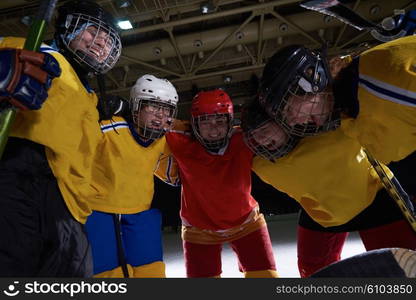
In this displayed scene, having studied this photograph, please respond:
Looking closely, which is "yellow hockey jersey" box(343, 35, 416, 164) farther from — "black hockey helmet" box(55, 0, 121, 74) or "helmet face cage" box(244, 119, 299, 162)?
"black hockey helmet" box(55, 0, 121, 74)

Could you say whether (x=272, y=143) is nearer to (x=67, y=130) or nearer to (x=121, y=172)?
(x=121, y=172)

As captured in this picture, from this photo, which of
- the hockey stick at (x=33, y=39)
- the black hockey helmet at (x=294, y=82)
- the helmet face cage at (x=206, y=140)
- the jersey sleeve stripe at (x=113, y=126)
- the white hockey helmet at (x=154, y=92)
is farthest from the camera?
the helmet face cage at (x=206, y=140)

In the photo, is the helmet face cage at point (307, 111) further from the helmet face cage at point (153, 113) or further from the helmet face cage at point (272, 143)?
the helmet face cage at point (153, 113)

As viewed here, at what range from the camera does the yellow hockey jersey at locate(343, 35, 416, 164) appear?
1245mm

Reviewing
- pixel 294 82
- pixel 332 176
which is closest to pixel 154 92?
pixel 294 82

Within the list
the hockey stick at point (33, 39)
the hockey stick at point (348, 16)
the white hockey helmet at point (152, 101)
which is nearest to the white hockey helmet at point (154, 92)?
the white hockey helmet at point (152, 101)

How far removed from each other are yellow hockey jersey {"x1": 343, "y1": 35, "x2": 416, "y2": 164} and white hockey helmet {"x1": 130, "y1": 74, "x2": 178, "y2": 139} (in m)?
0.97

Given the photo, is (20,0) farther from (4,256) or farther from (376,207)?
(376,207)

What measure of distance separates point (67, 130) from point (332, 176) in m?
1.20

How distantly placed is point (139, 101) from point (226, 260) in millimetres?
2203

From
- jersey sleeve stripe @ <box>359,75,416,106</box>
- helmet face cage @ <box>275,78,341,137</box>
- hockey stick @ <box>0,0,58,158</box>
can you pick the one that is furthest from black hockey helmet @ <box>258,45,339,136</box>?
hockey stick @ <box>0,0,58,158</box>

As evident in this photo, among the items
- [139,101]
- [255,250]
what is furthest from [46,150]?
[255,250]

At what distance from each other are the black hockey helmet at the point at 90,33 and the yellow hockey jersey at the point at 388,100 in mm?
1097

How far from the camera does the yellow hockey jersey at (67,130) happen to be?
127 cm
